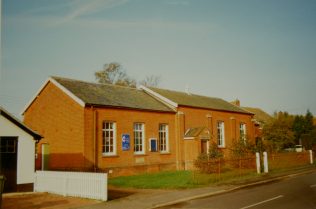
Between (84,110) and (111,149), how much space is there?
142 inches

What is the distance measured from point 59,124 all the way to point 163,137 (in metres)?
8.90

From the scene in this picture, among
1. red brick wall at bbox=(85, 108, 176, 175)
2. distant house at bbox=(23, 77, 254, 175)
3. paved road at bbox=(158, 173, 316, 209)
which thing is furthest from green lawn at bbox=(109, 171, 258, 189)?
distant house at bbox=(23, 77, 254, 175)

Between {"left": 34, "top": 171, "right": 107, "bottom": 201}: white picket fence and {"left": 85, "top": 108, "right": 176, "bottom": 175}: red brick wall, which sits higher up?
{"left": 85, "top": 108, "right": 176, "bottom": 175}: red brick wall

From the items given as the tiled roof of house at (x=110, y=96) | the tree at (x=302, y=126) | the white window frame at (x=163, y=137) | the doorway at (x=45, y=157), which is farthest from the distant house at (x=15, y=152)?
the tree at (x=302, y=126)

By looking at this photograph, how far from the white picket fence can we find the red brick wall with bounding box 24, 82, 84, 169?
5.14 metres

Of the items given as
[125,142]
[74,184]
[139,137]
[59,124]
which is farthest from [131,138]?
[74,184]

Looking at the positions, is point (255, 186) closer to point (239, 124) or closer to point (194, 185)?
point (194, 185)

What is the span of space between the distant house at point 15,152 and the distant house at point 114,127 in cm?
562

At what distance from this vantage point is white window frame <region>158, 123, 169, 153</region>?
28672mm

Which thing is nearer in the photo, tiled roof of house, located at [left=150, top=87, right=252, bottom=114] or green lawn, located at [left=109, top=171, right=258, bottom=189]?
green lawn, located at [left=109, top=171, right=258, bottom=189]

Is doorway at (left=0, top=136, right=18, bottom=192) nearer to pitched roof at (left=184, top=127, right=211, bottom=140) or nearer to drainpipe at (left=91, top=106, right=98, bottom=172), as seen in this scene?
drainpipe at (left=91, top=106, right=98, bottom=172)

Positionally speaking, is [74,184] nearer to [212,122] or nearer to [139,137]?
[139,137]

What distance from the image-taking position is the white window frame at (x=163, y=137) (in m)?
28.7

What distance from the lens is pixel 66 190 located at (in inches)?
636
